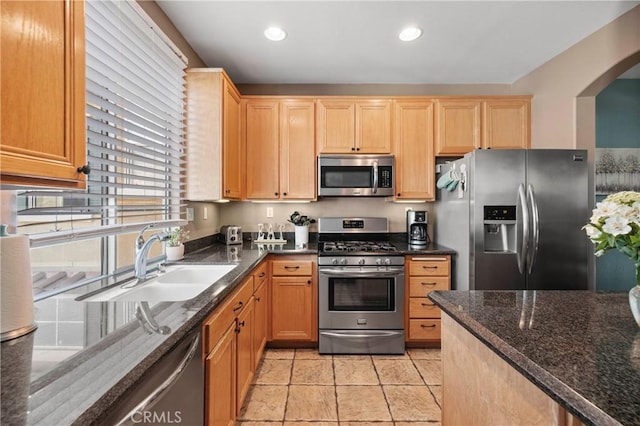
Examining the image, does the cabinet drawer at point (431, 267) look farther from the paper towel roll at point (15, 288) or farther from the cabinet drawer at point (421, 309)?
the paper towel roll at point (15, 288)

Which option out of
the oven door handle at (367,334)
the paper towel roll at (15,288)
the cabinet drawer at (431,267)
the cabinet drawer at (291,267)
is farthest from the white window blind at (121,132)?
the cabinet drawer at (431,267)

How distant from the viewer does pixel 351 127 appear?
329 centimetres

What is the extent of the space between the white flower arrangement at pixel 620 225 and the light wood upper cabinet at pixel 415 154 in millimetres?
2350

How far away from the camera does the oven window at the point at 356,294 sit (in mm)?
2934

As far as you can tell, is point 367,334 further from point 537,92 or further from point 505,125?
point 537,92

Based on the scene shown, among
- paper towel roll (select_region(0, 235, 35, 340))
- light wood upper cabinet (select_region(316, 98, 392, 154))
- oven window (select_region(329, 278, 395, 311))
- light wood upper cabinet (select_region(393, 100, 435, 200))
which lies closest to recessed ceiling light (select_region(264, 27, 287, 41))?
light wood upper cabinet (select_region(316, 98, 392, 154))

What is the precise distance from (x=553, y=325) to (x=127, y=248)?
2.17 m

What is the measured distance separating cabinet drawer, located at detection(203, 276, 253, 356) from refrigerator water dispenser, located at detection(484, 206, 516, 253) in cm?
191

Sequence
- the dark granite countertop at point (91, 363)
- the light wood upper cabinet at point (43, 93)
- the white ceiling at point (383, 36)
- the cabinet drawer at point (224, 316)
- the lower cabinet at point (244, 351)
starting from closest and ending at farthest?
the dark granite countertop at point (91, 363), the light wood upper cabinet at point (43, 93), the cabinet drawer at point (224, 316), the lower cabinet at point (244, 351), the white ceiling at point (383, 36)

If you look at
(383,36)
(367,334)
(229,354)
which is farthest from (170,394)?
(383,36)

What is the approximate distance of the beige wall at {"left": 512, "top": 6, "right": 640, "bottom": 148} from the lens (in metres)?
2.36

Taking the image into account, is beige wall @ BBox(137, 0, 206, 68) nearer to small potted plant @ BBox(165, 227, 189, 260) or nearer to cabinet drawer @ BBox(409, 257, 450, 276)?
small potted plant @ BBox(165, 227, 189, 260)

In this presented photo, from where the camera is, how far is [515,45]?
2.76 metres

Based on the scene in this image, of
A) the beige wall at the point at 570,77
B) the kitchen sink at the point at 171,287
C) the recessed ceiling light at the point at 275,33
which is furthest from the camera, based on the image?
the recessed ceiling light at the point at 275,33
